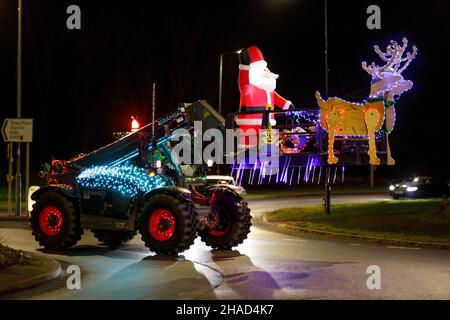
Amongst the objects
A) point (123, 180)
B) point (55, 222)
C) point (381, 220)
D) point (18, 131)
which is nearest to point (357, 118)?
Result: point (123, 180)

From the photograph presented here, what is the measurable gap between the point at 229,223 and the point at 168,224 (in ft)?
6.63

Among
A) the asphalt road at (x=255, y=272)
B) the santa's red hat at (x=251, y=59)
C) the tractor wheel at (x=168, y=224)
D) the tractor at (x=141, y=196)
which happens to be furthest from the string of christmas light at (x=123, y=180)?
the santa's red hat at (x=251, y=59)

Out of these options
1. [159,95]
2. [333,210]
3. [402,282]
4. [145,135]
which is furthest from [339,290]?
[159,95]

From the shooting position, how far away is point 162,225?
1564 cm

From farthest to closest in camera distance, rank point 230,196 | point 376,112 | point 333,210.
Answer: point 333,210 < point 230,196 < point 376,112

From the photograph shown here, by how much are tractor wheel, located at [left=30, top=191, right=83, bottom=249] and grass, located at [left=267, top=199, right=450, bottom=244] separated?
865 centimetres

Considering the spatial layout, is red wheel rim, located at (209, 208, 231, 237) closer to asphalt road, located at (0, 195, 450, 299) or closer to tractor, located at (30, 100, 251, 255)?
tractor, located at (30, 100, 251, 255)

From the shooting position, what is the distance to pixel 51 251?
1631 centimetres

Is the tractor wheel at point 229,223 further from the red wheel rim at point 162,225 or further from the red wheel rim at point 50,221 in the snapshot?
the red wheel rim at point 50,221

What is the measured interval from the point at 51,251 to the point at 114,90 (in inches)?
1541

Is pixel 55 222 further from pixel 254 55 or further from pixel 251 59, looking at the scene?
pixel 254 55

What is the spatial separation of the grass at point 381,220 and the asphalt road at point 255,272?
2.62 metres

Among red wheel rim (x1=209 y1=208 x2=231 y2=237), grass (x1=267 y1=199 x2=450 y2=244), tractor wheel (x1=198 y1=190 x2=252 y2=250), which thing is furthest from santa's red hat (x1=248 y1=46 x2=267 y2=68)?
grass (x1=267 y1=199 x2=450 y2=244)

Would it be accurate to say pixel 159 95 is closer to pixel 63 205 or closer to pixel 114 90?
pixel 114 90
